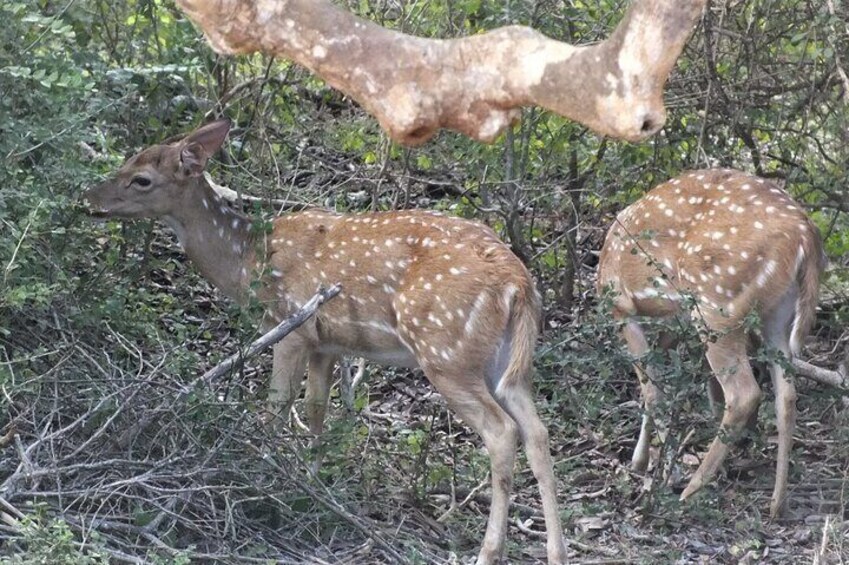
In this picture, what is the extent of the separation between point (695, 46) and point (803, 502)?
2821mm

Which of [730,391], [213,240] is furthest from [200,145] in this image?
[730,391]

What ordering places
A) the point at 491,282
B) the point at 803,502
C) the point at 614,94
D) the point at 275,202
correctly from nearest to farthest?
the point at 614,94 → the point at 491,282 → the point at 803,502 → the point at 275,202

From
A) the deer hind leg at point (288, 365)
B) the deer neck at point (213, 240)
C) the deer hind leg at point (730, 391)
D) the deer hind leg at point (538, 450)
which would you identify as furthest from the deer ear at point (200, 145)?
the deer hind leg at point (730, 391)

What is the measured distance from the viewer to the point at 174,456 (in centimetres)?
717

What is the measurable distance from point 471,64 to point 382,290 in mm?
3445

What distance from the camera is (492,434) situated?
25.2 ft

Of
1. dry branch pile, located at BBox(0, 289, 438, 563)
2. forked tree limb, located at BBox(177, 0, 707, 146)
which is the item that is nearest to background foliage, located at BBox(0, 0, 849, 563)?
dry branch pile, located at BBox(0, 289, 438, 563)

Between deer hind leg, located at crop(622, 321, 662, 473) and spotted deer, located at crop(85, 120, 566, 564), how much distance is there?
923 millimetres

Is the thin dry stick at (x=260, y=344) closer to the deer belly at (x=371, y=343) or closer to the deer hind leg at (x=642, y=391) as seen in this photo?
the deer belly at (x=371, y=343)

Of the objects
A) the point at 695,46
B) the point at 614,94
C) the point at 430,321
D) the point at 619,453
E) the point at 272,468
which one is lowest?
the point at 619,453

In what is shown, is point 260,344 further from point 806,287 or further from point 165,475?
point 806,287

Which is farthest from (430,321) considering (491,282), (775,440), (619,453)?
(775,440)

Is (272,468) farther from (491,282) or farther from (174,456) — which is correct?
(491,282)

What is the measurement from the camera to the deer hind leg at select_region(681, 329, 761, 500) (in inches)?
333
